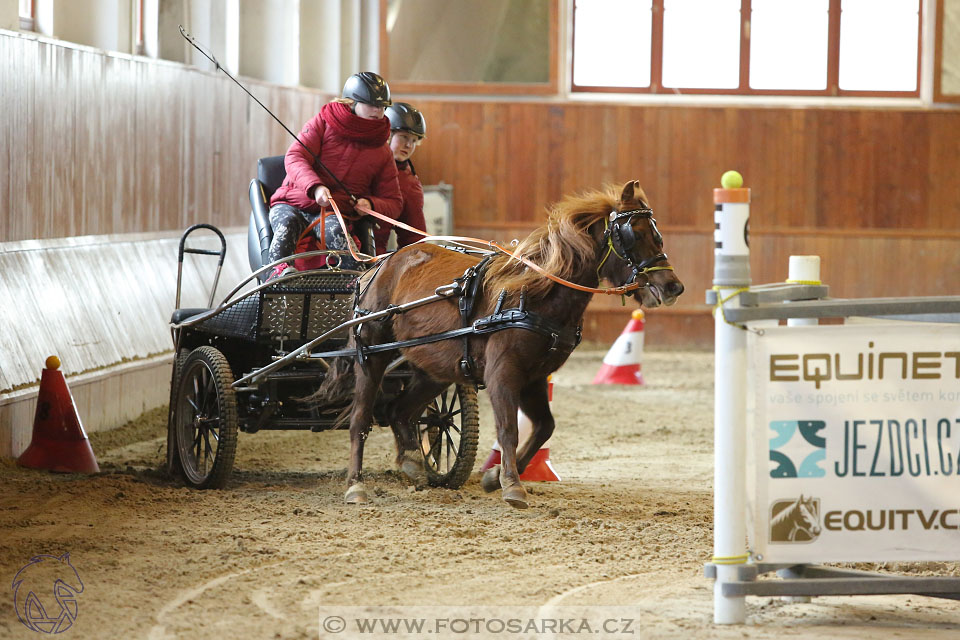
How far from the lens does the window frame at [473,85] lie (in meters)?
14.4

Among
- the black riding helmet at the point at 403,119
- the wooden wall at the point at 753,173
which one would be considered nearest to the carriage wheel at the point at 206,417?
the black riding helmet at the point at 403,119

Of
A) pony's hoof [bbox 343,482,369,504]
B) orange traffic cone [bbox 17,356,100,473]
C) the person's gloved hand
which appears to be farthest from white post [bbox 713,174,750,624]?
orange traffic cone [bbox 17,356,100,473]

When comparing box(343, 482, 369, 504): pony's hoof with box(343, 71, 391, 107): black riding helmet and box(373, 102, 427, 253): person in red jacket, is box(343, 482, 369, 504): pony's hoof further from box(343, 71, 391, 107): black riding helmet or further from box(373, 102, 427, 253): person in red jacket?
box(343, 71, 391, 107): black riding helmet

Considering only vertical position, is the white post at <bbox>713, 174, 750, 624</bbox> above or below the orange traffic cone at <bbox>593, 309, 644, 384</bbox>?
above

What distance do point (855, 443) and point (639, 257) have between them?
1728 mm

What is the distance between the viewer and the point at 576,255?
538 cm

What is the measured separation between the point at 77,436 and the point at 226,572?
2395 millimetres

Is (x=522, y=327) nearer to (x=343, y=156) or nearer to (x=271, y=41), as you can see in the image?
(x=343, y=156)

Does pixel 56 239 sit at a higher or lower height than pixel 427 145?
lower

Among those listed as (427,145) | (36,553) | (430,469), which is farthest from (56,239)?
(427,145)

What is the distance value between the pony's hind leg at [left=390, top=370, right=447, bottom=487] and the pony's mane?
877 millimetres

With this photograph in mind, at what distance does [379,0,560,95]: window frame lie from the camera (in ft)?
47.2

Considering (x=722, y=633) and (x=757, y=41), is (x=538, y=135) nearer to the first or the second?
(x=757, y=41)

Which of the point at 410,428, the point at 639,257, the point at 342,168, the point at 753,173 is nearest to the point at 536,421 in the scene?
the point at 410,428
